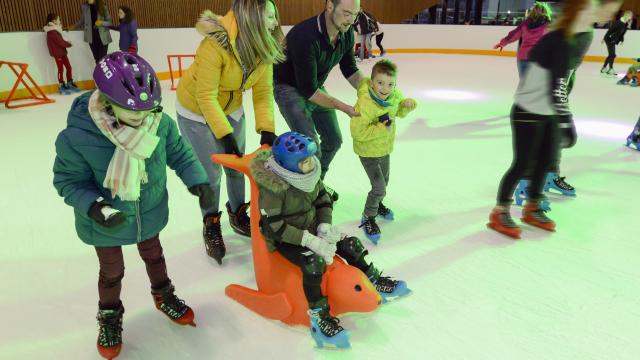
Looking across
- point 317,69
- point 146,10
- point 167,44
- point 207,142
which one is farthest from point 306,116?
point 146,10

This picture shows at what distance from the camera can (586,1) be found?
1.98m

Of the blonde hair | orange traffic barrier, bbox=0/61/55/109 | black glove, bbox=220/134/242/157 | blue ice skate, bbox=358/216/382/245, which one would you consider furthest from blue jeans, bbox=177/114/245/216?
orange traffic barrier, bbox=0/61/55/109

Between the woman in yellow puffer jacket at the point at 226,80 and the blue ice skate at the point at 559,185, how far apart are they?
2.05 metres

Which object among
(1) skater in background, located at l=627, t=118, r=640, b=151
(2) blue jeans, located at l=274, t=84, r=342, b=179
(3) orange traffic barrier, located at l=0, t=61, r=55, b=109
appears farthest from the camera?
(3) orange traffic barrier, located at l=0, t=61, r=55, b=109

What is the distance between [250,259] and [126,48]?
617 centimetres

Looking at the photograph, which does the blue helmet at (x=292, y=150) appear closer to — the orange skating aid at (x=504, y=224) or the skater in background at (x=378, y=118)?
the skater in background at (x=378, y=118)

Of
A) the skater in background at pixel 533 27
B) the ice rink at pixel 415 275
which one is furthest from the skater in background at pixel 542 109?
the skater in background at pixel 533 27

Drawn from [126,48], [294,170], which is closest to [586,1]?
[294,170]

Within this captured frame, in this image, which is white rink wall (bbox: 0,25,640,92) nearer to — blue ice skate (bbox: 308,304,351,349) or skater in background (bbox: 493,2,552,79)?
skater in background (bbox: 493,2,552,79)

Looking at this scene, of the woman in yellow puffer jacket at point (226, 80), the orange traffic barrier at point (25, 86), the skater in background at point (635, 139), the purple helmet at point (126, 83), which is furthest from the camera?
the orange traffic barrier at point (25, 86)

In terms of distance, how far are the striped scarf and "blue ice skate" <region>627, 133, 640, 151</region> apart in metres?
4.22

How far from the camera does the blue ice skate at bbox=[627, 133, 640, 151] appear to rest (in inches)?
157

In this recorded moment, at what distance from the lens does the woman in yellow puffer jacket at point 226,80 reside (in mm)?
1821

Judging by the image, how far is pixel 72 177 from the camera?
1378 mm
